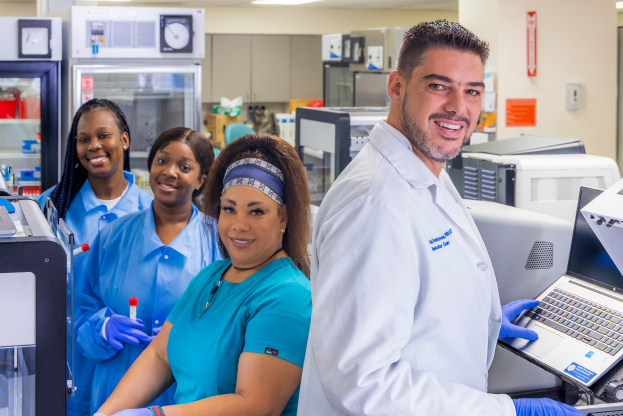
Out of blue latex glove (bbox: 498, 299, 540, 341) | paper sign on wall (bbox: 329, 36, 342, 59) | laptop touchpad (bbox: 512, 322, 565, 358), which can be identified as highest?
paper sign on wall (bbox: 329, 36, 342, 59)

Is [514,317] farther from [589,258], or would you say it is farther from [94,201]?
[94,201]

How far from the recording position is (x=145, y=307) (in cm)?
193

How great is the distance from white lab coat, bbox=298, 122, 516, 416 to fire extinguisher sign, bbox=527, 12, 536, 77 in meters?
3.36

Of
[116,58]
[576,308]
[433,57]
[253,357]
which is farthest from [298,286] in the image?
[116,58]

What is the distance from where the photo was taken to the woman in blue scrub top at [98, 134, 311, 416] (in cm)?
122

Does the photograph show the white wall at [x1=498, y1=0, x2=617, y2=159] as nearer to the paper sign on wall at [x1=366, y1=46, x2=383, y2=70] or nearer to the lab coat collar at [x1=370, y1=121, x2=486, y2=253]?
the paper sign on wall at [x1=366, y1=46, x2=383, y2=70]

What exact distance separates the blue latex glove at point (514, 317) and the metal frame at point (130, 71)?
2420 mm

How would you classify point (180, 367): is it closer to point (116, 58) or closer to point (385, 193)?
point (385, 193)

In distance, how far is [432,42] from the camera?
45.6 inches

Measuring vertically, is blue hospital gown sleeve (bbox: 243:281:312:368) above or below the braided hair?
below

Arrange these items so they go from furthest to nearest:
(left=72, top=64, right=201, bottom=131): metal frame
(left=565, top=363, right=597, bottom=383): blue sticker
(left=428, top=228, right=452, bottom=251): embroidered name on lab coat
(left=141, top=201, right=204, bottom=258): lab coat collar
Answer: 1. (left=72, top=64, right=201, bottom=131): metal frame
2. (left=141, top=201, right=204, bottom=258): lab coat collar
3. (left=565, top=363, right=597, bottom=383): blue sticker
4. (left=428, top=228, right=452, bottom=251): embroidered name on lab coat

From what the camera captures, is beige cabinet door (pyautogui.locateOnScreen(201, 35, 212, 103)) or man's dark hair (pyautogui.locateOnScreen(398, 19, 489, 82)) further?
beige cabinet door (pyautogui.locateOnScreen(201, 35, 212, 103))

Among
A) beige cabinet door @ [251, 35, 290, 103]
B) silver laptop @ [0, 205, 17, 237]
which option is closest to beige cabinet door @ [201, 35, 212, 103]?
beige cabinet door @ [251, 35, 290, 103]

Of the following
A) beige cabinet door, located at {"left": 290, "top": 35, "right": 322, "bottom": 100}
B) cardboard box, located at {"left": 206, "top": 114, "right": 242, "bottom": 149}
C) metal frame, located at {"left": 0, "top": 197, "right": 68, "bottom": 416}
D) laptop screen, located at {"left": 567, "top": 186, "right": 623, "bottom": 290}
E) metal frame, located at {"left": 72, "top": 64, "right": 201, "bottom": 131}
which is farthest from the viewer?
beige cabinet door, located at {"left": 290, "top": 35, "right": 322, "bottom": 100}
